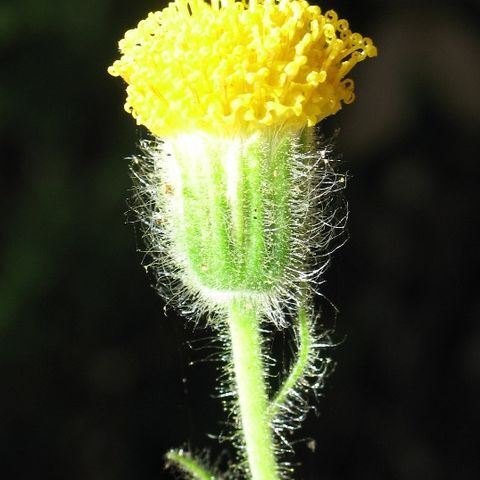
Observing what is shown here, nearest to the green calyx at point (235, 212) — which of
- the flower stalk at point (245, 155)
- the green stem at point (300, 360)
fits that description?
the flower stalk at point (245, 155)

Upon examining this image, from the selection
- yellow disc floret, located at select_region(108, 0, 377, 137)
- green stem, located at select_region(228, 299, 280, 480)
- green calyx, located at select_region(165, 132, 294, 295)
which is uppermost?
yellow disc floret, located at select_region(108, 0, 377, 137)

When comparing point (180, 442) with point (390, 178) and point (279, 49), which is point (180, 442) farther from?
point (279, 49)

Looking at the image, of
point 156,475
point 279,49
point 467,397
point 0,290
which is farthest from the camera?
point 467,397

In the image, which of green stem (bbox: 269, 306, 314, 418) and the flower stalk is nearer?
the flower stalk

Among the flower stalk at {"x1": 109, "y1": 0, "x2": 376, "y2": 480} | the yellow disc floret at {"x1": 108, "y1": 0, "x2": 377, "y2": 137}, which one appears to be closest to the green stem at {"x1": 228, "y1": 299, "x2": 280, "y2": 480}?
the flower stalk at {"x1": 109, "y1": 0, "x2": 376, "y2": 480}

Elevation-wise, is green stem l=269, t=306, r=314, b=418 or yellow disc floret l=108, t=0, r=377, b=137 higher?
yellow disc floret l=108, t=0, r=377, b=137

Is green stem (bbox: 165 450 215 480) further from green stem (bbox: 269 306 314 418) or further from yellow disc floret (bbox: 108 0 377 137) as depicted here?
yellow disc floret (bbox: 108 0 377 137)

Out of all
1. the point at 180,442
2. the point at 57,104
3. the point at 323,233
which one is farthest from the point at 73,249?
the point at 323,233
